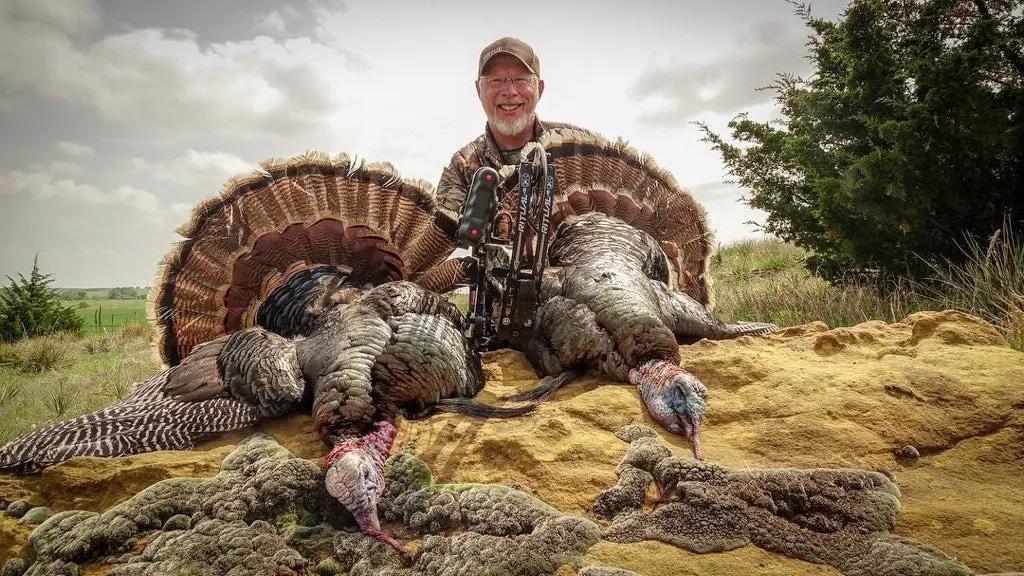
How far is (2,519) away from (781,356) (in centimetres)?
428

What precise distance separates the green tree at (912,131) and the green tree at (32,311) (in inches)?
646

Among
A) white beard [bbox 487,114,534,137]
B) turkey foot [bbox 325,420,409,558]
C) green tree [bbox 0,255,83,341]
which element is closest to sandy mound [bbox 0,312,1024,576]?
turkey foot [bbox 325,420,409,558]

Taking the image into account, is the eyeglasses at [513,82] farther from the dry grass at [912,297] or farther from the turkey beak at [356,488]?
the turkey beak at [356,488]

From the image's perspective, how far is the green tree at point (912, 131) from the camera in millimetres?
4676

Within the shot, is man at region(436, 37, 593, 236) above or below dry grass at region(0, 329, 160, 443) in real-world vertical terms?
above

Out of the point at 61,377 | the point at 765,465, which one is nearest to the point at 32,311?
the point at 61,377

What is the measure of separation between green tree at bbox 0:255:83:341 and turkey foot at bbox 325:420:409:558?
14.6 metres

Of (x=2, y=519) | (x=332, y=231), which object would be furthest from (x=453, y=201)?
(x=2, y=519)

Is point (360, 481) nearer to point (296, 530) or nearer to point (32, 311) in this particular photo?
point (296, 530)

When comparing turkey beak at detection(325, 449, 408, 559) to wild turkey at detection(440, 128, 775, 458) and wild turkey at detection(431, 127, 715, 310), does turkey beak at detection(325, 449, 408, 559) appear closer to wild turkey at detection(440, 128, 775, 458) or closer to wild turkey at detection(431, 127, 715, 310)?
wild turkey at detection(440, 128, 775, 458)

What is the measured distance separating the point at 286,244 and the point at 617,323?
8.20ft

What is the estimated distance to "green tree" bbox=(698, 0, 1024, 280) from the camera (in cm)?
468

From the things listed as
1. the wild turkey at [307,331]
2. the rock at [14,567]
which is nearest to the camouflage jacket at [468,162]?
the wild turkey at [307,331]

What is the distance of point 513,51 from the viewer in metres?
5.72
